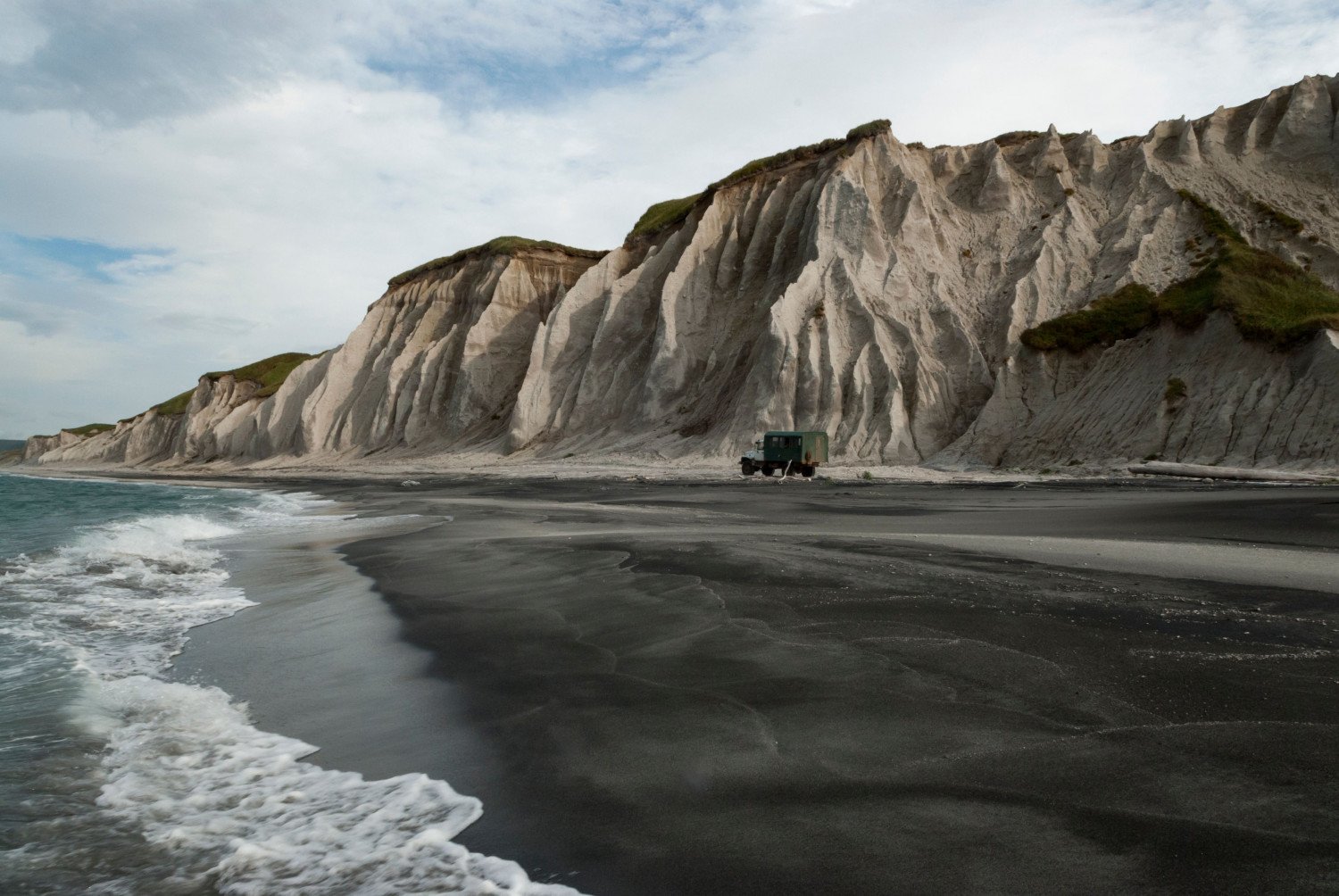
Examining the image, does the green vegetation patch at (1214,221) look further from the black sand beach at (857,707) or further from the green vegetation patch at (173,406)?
the green vegetation patch at (173,406)

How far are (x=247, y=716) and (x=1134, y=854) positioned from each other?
16.0ft

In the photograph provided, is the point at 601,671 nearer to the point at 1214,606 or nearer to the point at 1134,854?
the point at 1134,854

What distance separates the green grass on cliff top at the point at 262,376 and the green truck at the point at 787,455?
60027mm

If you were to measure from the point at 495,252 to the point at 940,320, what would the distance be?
37.0m

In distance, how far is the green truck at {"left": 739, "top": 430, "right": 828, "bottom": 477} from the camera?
30078mm

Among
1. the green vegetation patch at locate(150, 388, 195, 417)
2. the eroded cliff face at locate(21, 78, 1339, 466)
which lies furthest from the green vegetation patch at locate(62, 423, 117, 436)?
the eroded cliff face at locate(21, 78, 1339, 466)

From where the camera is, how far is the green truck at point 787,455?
30078 millimetres

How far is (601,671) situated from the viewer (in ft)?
17.6

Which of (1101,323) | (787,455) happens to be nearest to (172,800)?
(787,455)

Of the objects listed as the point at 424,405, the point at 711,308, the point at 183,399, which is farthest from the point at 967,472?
the point at 183,399

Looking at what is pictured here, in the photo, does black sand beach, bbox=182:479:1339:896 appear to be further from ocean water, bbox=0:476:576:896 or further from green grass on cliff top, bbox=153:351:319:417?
green grass on cliff top, bbox=153:351:319:417

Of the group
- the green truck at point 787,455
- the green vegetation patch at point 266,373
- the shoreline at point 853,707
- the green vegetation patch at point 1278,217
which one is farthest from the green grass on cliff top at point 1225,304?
the green vegetation patch at point 266,373

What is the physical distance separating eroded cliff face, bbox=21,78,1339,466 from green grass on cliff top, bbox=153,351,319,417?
3204 centimetres

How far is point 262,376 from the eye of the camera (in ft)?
276
